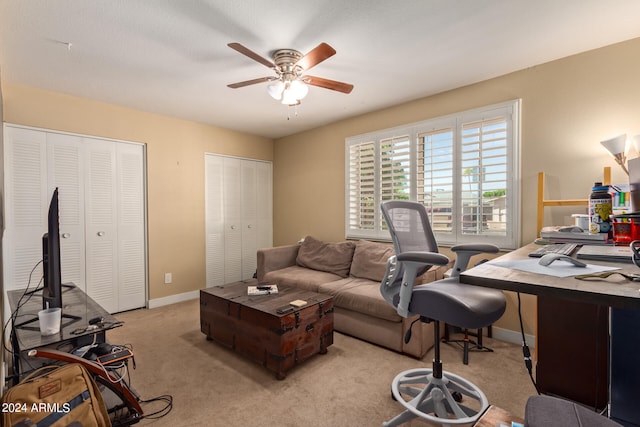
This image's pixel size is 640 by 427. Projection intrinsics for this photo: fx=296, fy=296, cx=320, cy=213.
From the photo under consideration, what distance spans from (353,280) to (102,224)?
2.90 meters

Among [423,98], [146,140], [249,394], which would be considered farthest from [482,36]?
[146,140]

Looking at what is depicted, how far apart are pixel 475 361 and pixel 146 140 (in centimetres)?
418

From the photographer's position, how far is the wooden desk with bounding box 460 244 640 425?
26.2 inches

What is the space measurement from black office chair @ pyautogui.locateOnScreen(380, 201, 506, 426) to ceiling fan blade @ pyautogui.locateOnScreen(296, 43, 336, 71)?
40.1 inches

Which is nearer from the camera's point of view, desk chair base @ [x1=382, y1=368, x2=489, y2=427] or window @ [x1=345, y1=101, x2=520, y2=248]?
desk chair base @ [x1=382, y1=368, x2=489, y2=427]

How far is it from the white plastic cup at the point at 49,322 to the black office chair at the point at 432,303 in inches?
71.8

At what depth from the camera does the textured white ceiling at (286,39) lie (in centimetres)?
180

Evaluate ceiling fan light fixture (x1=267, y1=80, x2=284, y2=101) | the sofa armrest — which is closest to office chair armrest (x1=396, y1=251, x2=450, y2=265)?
ceiling fan light fixture (x1=267, y1=80, x2=284, y2=101)

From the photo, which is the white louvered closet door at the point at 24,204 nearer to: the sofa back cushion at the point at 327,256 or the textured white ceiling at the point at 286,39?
the textured white ceiling at the point at 286,39

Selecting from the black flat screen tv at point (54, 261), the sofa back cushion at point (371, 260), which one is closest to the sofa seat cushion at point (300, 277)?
the sofa back cushion at point (371, 260)

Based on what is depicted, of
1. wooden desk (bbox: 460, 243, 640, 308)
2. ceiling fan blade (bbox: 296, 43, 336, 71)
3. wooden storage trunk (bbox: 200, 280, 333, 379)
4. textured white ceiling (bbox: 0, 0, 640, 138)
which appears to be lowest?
wooden storage trunk (bbox: 200, 280, 333, 379)

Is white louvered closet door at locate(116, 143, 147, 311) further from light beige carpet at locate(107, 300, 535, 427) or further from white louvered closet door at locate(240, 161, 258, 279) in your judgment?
white louvered closet door at locate(240, 161, 258, 279)

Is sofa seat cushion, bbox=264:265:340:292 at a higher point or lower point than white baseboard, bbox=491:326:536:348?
higher

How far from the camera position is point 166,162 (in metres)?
3.85
